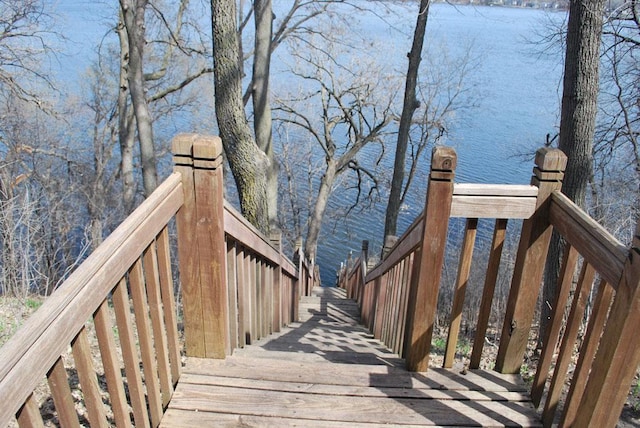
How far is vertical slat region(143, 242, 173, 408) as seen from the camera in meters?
2.10

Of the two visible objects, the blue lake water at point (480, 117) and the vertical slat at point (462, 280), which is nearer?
the vertical slat at point (462, 280)

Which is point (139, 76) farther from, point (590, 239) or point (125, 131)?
point (590, 239)

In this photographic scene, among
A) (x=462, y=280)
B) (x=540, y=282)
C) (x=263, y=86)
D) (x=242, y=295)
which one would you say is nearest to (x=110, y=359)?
(x=242, y=295)

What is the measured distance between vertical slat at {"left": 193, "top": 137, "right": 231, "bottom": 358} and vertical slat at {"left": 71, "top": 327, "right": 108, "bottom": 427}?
0.97 m

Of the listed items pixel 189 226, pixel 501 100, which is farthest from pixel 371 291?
pixel 501 100

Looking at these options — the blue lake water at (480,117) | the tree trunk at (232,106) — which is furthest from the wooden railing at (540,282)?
the blue lake water at (480,117)

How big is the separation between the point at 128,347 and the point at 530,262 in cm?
202

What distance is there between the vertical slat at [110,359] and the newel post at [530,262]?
6.61 feet

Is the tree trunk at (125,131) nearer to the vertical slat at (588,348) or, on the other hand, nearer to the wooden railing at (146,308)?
the wooden railing at (146,308)

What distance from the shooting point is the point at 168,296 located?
2.33m

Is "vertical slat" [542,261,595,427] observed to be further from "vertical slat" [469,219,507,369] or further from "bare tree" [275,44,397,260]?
"bare tree" [275,44,397,260]

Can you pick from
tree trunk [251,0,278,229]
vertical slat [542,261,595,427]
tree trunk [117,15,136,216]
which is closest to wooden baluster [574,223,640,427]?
vertical slat [542,261,595,427]

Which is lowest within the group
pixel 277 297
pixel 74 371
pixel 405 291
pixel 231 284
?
pixel 277 297

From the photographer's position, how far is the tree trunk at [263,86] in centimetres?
806
